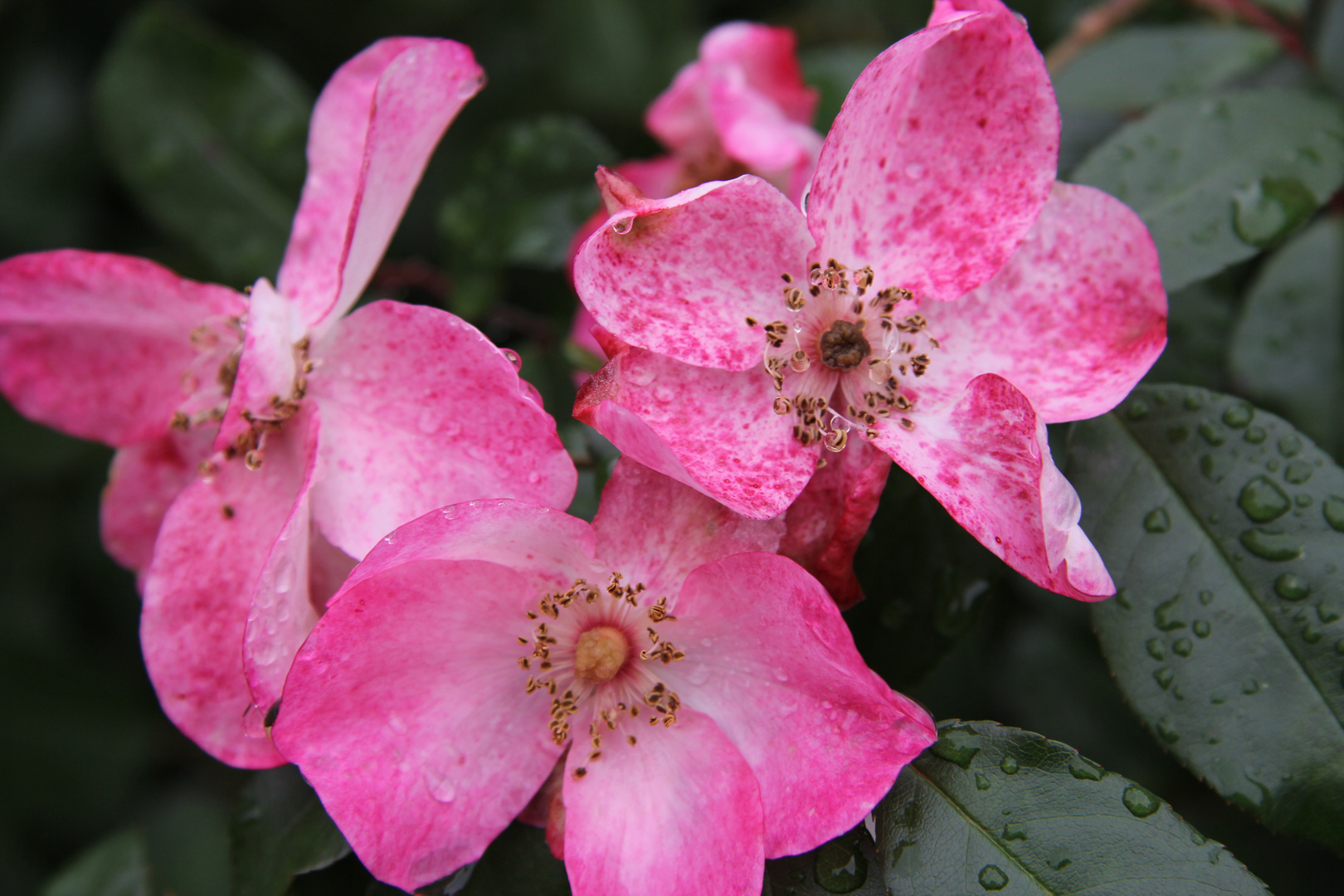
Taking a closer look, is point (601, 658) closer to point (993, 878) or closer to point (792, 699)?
point (792, 699)

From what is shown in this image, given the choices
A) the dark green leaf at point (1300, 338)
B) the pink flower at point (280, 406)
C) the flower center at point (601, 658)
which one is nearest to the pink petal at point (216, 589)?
the pink flower at point (280, 406)

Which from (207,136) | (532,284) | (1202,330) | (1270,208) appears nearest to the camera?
(1270,208)

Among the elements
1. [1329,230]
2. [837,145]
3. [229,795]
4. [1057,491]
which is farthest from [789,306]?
[229,795]

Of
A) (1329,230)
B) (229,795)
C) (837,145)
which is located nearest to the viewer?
(837,145)

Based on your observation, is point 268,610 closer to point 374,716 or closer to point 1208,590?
point 374,716

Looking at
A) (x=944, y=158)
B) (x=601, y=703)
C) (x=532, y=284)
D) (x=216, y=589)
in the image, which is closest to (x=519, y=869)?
(x=601, y=703)

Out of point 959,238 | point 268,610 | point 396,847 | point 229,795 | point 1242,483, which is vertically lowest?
point 229,795
